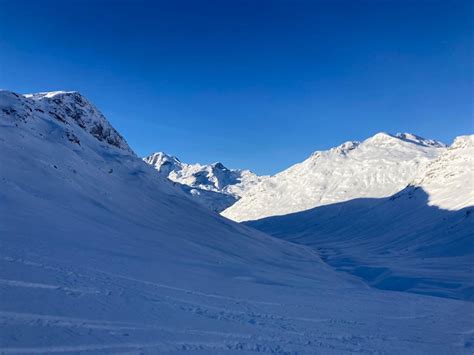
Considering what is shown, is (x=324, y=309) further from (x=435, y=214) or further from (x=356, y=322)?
(x=435, y=214)

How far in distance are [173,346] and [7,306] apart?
13.3 feet

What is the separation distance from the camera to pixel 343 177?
15488cm

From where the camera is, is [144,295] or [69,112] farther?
[69,112]

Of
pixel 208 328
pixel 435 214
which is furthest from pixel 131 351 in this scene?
pixel 435 214

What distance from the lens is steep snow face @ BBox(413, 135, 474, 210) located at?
78.6 m

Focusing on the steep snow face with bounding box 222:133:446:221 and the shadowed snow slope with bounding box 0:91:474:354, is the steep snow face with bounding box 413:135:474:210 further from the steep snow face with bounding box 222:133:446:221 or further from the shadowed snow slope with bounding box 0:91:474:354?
the shadowed snow slope with bounding box 0:91:474:354

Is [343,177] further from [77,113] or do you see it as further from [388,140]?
[77,113]

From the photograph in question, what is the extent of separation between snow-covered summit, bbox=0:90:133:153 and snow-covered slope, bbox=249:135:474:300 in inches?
1552

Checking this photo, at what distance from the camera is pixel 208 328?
11.2 meters

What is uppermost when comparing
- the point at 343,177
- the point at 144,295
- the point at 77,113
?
the point at 343,177

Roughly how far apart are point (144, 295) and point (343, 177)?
14944 cm

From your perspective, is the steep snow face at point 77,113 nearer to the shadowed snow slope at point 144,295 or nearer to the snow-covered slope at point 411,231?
the shadowed snow slope at point 144,295

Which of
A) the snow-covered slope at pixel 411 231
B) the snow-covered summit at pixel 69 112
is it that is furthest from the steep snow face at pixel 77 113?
the snow-covered slope at pixel 411 231

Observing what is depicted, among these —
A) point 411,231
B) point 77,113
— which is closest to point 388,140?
point 411,231
